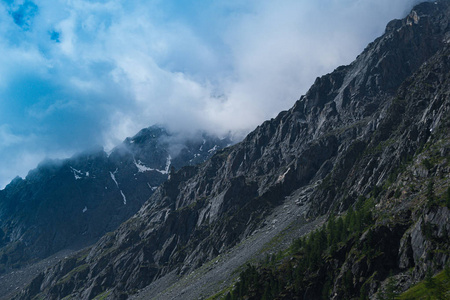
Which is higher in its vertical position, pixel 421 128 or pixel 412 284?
pixel 421 128

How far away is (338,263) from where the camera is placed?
115 meters

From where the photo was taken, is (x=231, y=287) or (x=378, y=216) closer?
(x=378, y=216)

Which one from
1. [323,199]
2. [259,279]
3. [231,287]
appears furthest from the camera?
[323,199]

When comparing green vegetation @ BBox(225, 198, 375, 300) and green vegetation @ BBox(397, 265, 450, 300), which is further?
green vegetation @ BBox(225, 198, 375, 300)

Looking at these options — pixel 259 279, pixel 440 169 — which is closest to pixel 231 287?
pixel 259 279

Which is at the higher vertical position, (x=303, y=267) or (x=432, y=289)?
(x=303, y=267)

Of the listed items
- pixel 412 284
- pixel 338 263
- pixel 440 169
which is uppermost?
pixel 440 169

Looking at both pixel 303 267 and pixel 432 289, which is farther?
pixel 303 267

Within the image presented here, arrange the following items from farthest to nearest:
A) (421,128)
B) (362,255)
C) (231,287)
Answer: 1. (421,128)
2. (231,287)
3. (362,255)

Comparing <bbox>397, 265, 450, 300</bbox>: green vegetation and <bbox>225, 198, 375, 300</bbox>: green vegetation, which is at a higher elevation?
<bbox>225, 198, 375, 300</bbox>: green vegetation

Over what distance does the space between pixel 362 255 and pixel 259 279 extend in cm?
3939

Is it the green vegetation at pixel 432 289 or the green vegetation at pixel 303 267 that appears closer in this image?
the green vegetation at pixel 432 289

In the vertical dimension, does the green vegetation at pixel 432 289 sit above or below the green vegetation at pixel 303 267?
below

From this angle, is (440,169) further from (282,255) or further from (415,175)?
(282,255)
